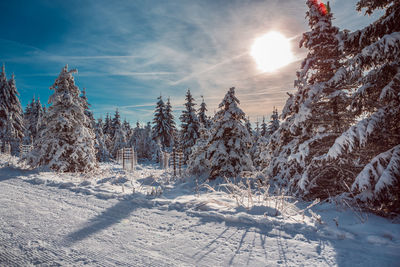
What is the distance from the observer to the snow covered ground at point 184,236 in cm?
243

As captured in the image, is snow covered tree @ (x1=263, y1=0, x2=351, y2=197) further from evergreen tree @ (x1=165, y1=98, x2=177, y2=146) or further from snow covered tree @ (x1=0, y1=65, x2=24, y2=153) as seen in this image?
snow covered tree @ (x1=0, y1=65, x2=24, y2=153)

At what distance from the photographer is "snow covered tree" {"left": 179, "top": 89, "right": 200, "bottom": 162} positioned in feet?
89.0

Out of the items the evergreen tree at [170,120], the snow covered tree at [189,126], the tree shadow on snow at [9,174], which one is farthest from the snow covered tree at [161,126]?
the tree shadow on snow at [9,174]

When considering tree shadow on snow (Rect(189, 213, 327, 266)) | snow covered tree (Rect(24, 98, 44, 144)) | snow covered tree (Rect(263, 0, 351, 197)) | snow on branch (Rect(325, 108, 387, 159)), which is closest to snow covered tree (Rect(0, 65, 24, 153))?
snow covered tree (Rect(24, 98, 44, 144))

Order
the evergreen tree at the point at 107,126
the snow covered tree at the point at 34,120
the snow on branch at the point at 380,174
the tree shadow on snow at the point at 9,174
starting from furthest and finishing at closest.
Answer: the evergreen tree at the point at 107,126, the snow covered tree at the point at 34,120, the tree shadow on snow at the point at 9,174, the snow on branch at the point at 380,174

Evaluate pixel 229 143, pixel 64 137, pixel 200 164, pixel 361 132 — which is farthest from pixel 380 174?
pixel 64 137

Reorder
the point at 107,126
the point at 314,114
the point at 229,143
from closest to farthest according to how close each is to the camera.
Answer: the point at 314,114 → the point at 229,143 → the point at 107,126

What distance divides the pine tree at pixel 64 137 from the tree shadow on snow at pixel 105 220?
8.09m

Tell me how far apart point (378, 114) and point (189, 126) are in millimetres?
23644

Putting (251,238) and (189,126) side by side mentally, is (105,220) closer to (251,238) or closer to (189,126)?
(251,238)

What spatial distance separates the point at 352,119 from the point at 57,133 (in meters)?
13.5

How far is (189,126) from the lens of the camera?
27484 millimetres

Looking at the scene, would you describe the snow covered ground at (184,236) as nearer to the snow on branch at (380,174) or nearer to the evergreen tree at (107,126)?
the snow on branch at (380,174)

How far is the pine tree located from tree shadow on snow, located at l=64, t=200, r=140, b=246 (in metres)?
8.09
